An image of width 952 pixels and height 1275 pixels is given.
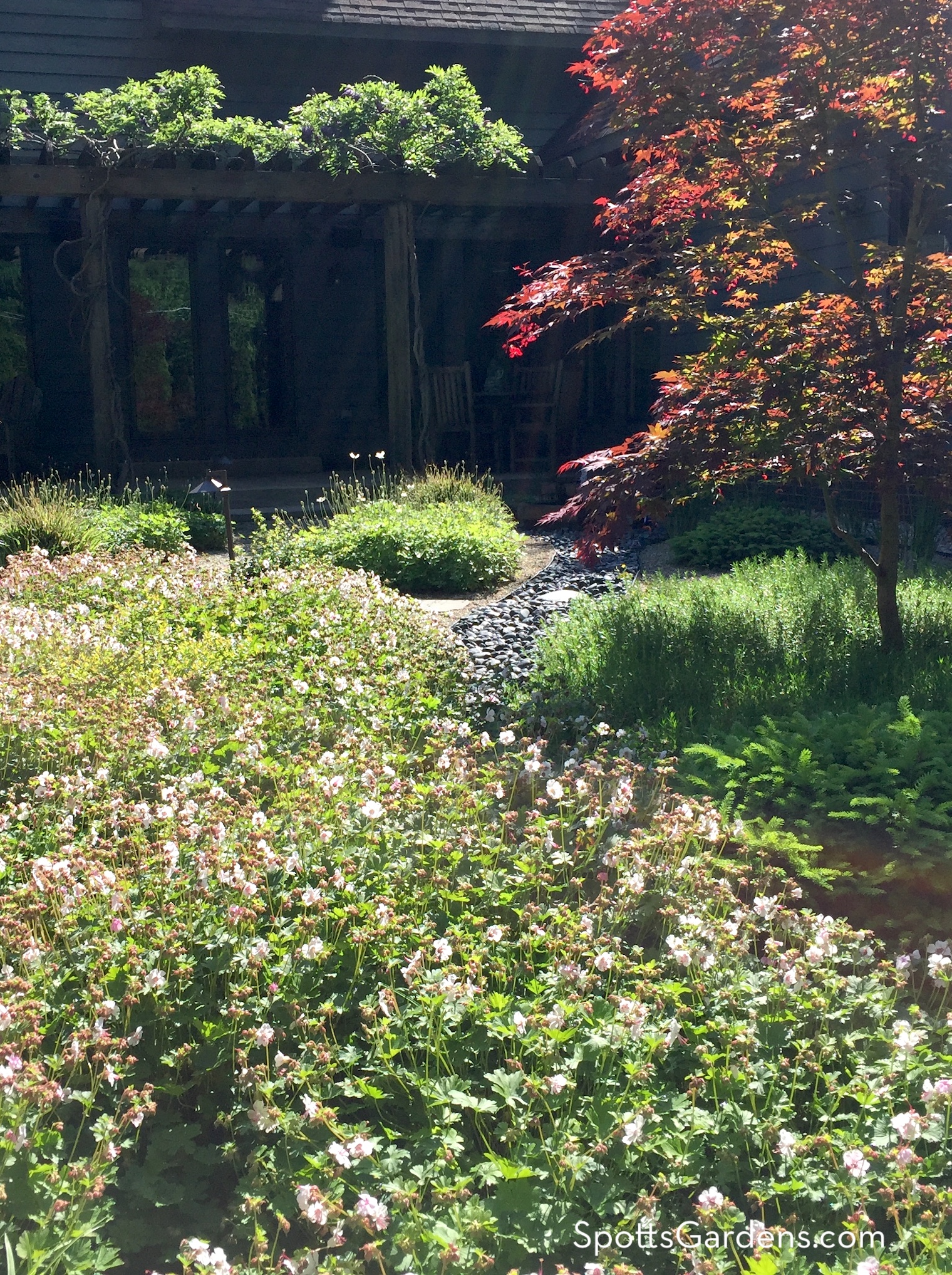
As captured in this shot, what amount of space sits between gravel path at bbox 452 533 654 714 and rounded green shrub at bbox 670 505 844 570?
40 cm

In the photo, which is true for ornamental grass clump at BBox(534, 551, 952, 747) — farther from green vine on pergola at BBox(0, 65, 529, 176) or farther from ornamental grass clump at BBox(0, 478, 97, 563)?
green vine on pergola at BBox(0, 65, 529, 176)

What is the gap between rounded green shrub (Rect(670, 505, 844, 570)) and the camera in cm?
896

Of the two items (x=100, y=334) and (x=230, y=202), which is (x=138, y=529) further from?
(x=230, y=202)

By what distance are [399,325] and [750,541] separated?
4873 mm

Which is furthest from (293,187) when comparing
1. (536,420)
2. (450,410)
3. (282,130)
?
(536,420)

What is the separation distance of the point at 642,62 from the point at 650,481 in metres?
1.86

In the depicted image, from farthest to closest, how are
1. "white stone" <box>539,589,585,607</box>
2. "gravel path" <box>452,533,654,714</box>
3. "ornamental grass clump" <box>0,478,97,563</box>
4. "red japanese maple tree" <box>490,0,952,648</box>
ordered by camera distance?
"ornamental grass clump" <box>0,478,97,563</box>, "white stone" <box>539,589,585,607</box>, "gravel path" <box>452,533,654,714</box>, "red japanese maple tree" <box>490,0,952,648</box>

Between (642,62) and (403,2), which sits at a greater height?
(403,2)

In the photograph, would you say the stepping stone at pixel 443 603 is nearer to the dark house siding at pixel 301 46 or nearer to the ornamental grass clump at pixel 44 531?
the ornamental grass clump at pixel 44 531

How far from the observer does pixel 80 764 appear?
4672 mm

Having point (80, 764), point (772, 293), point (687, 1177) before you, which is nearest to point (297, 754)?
point (80, 764)

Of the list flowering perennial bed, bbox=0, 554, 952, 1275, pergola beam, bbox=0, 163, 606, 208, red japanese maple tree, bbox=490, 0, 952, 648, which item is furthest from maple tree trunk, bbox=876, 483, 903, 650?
pergola beam, bbox=0, 163, 606, 208

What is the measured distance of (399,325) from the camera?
1242 cm

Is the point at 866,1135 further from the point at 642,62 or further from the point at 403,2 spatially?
the point at 403,2
